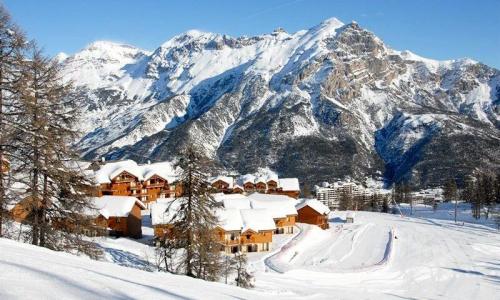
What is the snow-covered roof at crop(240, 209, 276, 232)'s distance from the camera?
59859 millimetres

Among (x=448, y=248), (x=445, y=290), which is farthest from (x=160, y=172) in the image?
(x=445, y=290)

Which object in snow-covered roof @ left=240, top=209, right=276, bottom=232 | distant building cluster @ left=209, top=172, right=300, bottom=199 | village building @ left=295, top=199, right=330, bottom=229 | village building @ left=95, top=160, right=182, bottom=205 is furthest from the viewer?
distant building cluster @ left=209, top=172, right=300, bottom=199

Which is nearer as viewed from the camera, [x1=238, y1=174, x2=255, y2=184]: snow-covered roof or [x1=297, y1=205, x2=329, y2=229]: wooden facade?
[x1=297, y1=205, x2=329, y2=229]: wooden facade

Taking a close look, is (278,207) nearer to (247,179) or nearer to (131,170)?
(131,170)

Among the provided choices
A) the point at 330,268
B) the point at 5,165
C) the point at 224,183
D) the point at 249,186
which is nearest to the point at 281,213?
the point at 330,268

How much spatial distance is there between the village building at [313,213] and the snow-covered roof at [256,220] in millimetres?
18985

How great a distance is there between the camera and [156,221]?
57.1m

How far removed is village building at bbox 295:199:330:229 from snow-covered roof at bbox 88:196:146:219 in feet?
102

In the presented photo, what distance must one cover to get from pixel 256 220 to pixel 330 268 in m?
14.8

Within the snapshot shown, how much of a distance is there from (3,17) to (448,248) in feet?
205

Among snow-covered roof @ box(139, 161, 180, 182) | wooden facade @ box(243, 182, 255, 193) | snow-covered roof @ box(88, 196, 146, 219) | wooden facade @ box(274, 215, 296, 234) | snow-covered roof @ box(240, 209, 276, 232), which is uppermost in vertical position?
snow-covered roof @ box(139, 161, 180, 182)

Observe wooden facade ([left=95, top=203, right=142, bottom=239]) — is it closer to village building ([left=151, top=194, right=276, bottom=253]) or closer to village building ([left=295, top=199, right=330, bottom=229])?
village building ([left=151, top=194, right=276, bottom=253])

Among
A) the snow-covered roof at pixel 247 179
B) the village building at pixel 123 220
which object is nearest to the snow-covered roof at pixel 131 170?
the village building at pixel 123 220

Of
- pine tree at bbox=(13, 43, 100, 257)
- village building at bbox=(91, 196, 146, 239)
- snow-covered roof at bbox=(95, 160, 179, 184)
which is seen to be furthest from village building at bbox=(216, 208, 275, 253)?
pine tree at bbox=(13, 43, 100, 257)
